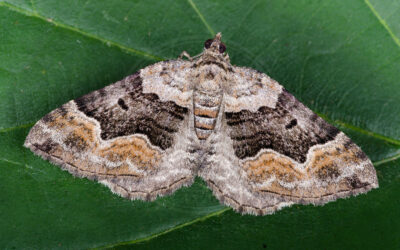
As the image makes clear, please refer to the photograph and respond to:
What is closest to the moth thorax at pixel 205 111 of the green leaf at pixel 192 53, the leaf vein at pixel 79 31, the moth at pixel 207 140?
the moth at pixel 207 140

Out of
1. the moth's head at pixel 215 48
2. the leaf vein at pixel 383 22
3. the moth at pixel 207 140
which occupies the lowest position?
the moth at pixel 207 140

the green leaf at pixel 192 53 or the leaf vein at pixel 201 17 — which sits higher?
the leaf vein at pixel 201 17

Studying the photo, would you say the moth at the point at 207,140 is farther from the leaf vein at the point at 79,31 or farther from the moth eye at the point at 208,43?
the leaf vein at the point at 79,31

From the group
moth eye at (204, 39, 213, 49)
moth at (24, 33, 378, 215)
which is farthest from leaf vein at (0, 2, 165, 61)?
moth eye at (204, 39, 213, 49)

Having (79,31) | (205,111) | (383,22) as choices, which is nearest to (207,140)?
(205,111)

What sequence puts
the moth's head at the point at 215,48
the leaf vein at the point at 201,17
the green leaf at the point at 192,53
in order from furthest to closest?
the leaf vein at the point at 201,17 → the moth's head at the point at 215,48 → the green leaf at the point at 192,53

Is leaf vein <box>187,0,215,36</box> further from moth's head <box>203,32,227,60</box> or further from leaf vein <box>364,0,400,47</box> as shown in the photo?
leaf vein <box>364,0,400,47</box>

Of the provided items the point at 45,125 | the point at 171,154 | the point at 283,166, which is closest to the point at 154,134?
the point at 171,154

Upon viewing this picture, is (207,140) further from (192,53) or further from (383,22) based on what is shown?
(383,22)
